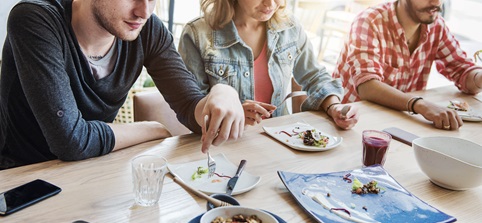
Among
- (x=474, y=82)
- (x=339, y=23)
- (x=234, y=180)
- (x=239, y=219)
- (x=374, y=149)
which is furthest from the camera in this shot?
(x=339, y=23)

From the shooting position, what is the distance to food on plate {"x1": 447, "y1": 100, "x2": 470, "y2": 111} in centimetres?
179

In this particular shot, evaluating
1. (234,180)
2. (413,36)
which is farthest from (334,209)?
(413,36)

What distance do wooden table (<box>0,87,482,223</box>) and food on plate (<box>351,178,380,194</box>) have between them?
0.11m

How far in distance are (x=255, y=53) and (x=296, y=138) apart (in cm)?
60

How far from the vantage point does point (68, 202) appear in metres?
0.97

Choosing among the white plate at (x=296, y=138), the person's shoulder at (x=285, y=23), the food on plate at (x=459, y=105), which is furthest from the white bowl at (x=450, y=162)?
the person's shoulder at (x=285, y=23)

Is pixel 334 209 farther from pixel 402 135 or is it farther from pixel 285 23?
pixel 285 23

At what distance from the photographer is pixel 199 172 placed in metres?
1.14

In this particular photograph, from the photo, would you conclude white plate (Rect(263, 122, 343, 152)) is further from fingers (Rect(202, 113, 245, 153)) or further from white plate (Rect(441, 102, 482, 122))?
white plate (Rect(441, 102, 482, 122))

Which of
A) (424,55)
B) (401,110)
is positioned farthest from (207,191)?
(424,55)

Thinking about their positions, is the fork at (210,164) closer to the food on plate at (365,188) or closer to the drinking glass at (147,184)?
the drinking glass at (147,184)

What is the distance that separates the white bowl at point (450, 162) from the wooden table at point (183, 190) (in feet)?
0.13

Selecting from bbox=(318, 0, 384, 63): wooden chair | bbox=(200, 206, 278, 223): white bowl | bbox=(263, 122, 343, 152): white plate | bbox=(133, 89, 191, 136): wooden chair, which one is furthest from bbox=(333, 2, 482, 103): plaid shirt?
bbox=(318, 0, 384, 63): wooden chair

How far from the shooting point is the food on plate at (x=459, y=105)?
Result: 179cm
